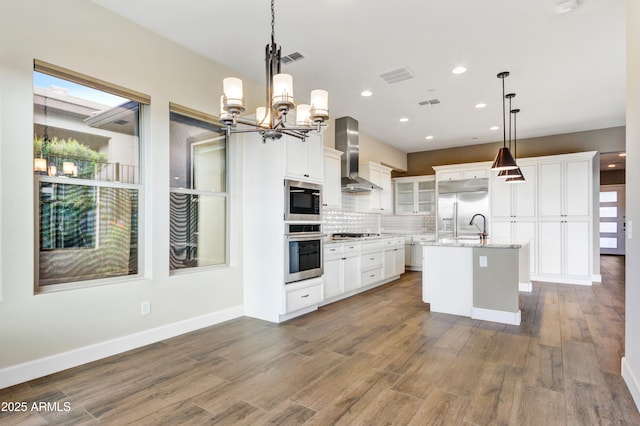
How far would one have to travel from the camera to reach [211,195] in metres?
4.03

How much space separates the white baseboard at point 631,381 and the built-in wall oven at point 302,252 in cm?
299

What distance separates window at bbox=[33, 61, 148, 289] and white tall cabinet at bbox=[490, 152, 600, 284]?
21.7 ft

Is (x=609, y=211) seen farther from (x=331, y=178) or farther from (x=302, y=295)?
(x=302, y=295)

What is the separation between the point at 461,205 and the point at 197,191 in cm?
563

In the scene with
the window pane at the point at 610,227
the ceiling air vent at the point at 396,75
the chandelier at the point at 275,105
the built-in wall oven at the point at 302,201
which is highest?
the ceiling air vent at the point at 396,75

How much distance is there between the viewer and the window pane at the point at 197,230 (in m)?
3.64

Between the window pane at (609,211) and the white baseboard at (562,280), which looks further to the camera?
the window pane at (609,211)

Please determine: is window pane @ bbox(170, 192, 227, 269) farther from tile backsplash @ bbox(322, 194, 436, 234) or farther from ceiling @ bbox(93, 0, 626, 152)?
tile backsplash @ bbox(322, 194, 436, 234)

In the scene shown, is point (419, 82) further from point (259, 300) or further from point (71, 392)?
point (71, 392)

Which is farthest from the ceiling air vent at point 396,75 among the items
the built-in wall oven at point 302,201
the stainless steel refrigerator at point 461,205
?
the stainless steel refrigerator at point 461,205

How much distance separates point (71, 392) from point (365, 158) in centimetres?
587

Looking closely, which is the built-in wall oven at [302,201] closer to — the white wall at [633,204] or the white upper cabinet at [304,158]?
the white upper cabinet at [304,158]

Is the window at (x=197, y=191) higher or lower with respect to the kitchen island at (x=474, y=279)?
higher

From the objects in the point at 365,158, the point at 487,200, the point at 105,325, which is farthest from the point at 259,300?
the point at 487,200
